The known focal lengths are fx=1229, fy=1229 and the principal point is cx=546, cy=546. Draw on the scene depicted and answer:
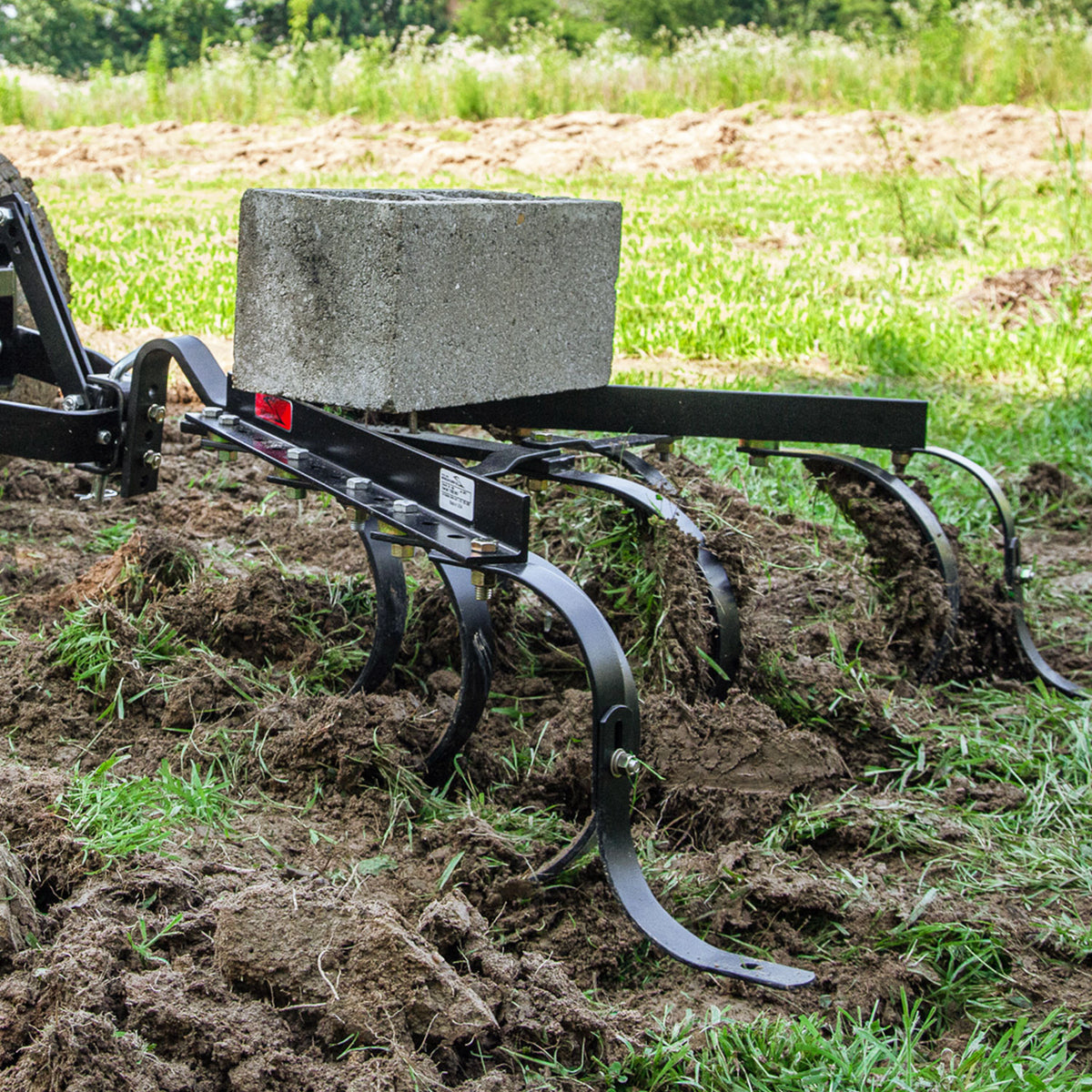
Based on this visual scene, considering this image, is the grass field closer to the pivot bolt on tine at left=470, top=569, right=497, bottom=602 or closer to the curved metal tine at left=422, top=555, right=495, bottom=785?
the curved metal tine at left=422, top=555, right=495, bottom=785

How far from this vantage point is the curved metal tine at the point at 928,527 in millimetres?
3365

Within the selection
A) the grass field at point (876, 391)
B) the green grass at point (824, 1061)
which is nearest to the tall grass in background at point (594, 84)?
the grass field at point (876, 391)

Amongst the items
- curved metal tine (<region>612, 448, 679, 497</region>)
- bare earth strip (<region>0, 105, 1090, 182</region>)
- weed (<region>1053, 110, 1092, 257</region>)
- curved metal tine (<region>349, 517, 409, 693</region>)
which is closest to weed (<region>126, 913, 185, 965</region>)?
curved metal tine (<region>349, 517, 409, 693</region>)

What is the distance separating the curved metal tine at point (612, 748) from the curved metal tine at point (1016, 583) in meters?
1.68

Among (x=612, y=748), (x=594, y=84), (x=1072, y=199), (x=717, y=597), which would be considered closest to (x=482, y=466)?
(x=717, y=597)

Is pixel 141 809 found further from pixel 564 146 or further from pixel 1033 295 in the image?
pixel 564 146

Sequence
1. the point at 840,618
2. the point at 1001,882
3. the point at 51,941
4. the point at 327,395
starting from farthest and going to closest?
1. the point at 840,618
2. the point at 327,395
3. the point at 1001,882
4. the point at 51,941

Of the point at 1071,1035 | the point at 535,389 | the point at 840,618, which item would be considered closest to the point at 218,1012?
the point at 1071,1035

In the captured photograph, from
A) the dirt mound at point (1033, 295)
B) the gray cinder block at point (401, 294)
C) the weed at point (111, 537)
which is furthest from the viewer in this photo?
the dirt mound at point (1033, 295)

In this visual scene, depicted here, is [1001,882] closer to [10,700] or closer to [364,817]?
[364,817]

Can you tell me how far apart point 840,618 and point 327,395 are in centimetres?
166

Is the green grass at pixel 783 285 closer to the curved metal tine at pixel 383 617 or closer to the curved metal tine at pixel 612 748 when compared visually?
the curved metal tine at pixel 383 617

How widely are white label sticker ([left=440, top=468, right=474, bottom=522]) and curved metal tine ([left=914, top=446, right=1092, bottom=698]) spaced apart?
5.63ft

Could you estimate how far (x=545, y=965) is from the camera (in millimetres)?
2076
